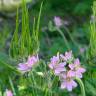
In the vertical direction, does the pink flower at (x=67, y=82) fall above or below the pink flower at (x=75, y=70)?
below

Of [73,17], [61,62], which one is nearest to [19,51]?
[61,62]

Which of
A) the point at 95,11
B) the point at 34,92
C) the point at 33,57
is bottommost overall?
Answer: the point at 34,92

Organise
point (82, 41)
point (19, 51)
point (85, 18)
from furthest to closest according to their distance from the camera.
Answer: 1. point (85, 18)
2. point (82, 41)
3. point (19, 51)

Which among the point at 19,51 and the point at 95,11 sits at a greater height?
the point at 95,11

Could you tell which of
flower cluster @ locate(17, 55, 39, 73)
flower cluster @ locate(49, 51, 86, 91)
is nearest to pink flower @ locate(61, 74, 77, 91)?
flower cluster @ locate(49, 51, 86, 91)

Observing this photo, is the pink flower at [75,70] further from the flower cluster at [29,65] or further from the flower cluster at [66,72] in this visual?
the flower cluster at [29,65]

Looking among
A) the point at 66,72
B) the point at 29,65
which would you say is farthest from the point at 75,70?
the point at 29,65

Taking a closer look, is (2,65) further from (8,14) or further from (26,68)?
(8,14)

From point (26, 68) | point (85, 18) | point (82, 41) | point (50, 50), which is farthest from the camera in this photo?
point (85, 18)

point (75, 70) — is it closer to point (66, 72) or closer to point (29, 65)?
point (66, 72)

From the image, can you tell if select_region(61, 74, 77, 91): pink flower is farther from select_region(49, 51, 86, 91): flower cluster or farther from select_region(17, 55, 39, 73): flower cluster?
select_region(17, 55, 39, 73): flower cluster

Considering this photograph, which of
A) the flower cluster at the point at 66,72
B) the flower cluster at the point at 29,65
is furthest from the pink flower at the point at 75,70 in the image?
the flower cluster at the point at 29,65
